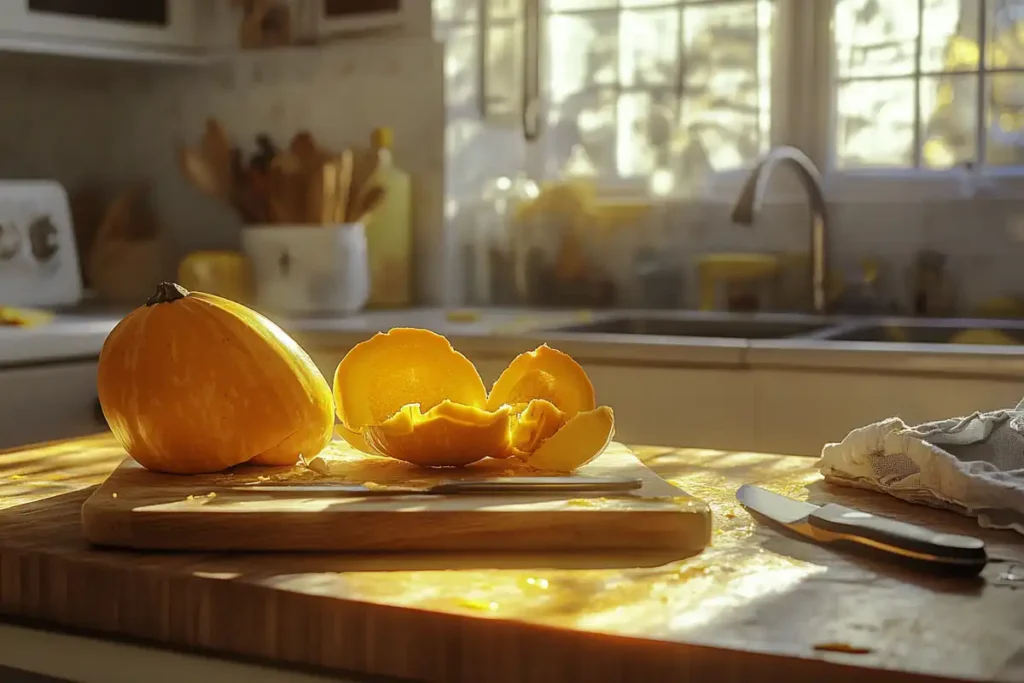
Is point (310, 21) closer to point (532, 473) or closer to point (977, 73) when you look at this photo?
point (977, 73)

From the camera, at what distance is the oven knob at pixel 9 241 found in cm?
245

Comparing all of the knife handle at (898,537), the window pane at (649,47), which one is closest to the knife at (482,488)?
the knife handle at (898,537)

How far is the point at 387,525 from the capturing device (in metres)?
0.73

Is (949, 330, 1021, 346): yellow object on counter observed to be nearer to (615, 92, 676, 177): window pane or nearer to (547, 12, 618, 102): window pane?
(615, 92, 676, 177): window pane

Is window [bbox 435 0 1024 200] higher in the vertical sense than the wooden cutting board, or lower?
higher

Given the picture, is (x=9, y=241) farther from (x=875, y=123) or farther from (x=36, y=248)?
(x=875, y=123)

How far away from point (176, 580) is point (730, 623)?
0.30 meters

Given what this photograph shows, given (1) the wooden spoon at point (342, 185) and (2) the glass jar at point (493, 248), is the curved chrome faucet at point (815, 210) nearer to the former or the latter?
(2) the glass jar at point (493, 248)

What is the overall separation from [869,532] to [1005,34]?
70.1 inches

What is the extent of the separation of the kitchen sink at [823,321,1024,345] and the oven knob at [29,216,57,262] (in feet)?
5.04

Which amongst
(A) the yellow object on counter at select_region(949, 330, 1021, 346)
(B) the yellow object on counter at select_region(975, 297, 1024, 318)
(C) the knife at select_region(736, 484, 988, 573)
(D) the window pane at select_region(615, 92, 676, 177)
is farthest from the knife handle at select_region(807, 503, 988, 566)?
(D) the window pane at select_region(615, 92, 676, 177)

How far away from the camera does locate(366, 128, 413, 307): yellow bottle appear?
2635 mm

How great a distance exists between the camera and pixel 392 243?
266cm

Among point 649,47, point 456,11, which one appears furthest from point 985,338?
point 456,11
